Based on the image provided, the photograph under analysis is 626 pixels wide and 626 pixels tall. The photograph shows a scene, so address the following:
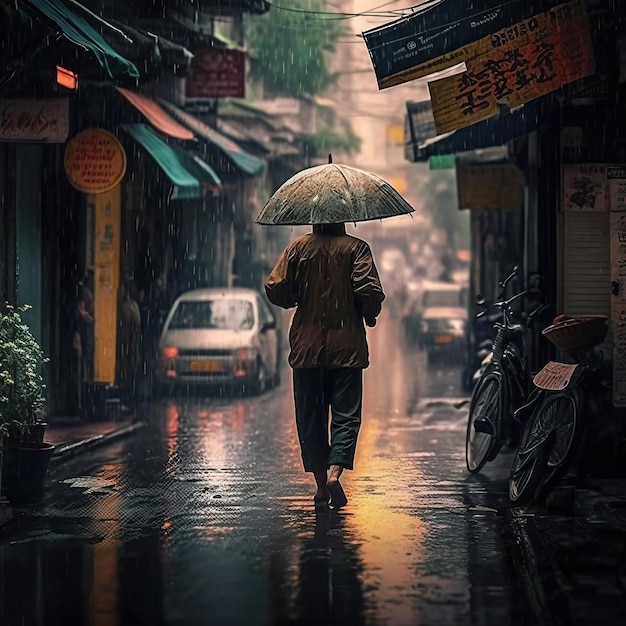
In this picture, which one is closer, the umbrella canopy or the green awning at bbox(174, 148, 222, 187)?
the umbrella canopy

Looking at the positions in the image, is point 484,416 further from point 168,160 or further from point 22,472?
point 168,160

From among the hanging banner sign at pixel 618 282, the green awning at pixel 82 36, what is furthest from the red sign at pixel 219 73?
the hanging banner sign at pixel 618 282

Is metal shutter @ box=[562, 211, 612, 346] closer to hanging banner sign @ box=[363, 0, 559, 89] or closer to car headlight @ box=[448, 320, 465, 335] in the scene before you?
hanging banner sign @ box=[363, 0, 559, 89]

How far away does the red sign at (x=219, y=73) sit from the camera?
2102 centimetres

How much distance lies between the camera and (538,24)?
10.7 metres

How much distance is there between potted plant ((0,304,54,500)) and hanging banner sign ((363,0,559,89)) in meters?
3.48

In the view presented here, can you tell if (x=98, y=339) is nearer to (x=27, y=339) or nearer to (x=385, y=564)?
(x=27, y=339)

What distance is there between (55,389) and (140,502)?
6.41 meters

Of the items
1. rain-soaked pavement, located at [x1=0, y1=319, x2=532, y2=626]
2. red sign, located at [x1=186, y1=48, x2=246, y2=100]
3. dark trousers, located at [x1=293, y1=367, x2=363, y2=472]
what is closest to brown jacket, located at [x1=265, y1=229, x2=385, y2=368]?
dark trousers, located at [x1=293, y1=367, x2=363, y2=472]

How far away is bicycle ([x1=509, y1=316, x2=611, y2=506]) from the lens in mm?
9562

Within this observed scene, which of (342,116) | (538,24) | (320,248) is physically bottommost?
(320,248)

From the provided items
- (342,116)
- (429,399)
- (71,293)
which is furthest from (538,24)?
(342,116)

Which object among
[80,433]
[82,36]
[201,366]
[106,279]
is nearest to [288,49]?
[201,366]

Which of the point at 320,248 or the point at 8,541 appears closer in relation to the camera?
the point at 8,541
